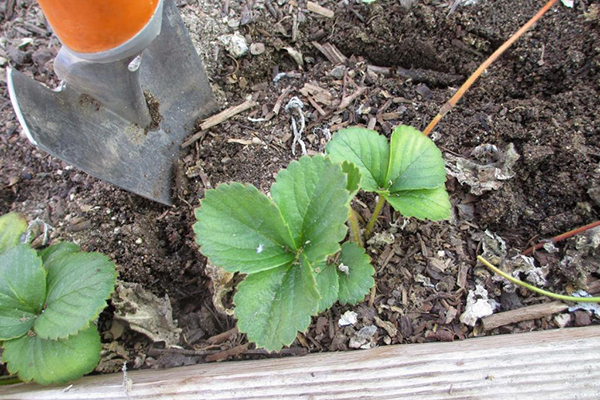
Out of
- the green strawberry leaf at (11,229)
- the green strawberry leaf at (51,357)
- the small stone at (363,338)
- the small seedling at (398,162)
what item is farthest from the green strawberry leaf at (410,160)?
the green strawberry leaf at (11,229)

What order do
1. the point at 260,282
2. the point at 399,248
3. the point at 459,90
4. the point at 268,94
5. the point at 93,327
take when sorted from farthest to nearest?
the point at 268,94, the point at 459,90, the point at 399,248, the point at 93,327, the point at 260,282

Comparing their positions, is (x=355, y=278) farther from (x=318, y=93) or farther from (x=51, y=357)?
(x=51, y=357)

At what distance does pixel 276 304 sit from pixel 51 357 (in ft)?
2.00

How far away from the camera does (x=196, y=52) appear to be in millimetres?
1577

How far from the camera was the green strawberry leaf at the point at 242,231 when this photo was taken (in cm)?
109

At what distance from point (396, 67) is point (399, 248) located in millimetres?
726

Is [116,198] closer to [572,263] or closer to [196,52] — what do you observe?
[196,52]

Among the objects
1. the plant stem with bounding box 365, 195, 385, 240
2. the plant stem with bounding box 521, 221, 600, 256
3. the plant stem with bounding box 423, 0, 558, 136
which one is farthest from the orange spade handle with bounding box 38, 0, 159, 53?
the plant stem with bounding box 521, 221, 600, 256

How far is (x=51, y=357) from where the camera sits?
3.94 feet

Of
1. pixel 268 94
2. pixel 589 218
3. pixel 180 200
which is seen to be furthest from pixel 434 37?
pixel 180 200

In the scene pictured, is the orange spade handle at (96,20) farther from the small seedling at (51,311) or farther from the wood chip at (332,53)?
the wood chip at (332,53)

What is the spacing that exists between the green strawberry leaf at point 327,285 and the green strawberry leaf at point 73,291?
539mm

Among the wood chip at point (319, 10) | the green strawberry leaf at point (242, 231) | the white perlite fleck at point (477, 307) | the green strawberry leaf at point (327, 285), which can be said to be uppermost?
the wood chip at point (319, 10)

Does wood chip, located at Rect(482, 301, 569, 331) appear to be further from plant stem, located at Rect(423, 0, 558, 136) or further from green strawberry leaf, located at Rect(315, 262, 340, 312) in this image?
plant stem, located at Rect(423, 0, 558, 136)
